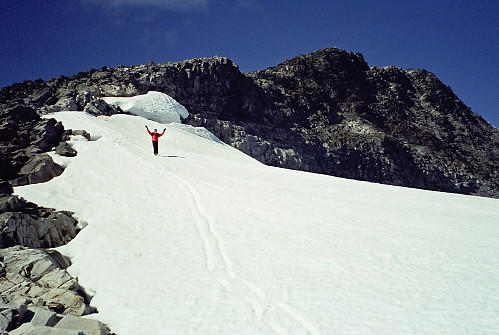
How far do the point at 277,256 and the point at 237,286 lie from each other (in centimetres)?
164

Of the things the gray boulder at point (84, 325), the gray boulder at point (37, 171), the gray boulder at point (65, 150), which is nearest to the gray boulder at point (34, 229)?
the gray boulder at point (37, 171)

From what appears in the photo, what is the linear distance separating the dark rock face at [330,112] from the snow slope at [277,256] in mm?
33392

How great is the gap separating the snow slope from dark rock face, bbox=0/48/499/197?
1315 inches

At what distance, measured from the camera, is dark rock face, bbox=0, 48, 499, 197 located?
67.8 meters

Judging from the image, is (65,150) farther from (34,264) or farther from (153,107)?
(153,107)

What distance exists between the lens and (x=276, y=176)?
720 inches

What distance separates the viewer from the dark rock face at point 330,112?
67.8 m

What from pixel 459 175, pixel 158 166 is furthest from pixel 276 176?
pixel 459 175

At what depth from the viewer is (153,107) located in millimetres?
40594

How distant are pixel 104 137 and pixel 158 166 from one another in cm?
941

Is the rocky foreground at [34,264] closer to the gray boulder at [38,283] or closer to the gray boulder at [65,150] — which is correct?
the gray boulder at [38,283]

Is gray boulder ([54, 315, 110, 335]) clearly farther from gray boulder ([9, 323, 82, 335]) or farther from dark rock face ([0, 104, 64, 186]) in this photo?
dark rock face ([0, 104, 64, 186])

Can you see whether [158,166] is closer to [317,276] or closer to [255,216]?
[255,216]

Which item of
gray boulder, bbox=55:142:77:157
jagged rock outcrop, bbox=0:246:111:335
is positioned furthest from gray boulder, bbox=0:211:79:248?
gray boulder, bbox=55:142:77:157
